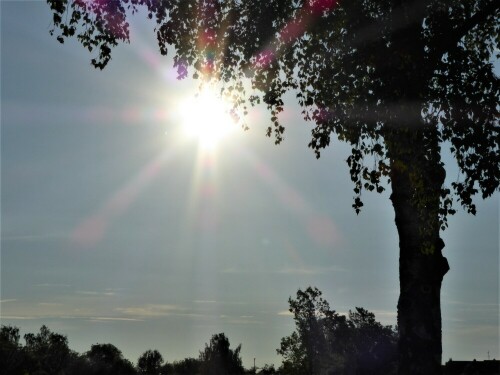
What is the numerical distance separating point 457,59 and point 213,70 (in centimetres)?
745

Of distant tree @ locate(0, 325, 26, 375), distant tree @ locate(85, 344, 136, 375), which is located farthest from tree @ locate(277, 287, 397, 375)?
distant tree @ locate(85, 344, 136, 375)

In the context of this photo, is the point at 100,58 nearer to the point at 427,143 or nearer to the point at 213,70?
the point at 213,70

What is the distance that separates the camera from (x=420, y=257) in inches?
552

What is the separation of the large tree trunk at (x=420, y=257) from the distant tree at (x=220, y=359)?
96.7 metres

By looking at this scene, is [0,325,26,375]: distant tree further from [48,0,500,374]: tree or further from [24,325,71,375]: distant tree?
[48,0,500,374]: tree

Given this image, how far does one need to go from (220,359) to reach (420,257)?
97.5m

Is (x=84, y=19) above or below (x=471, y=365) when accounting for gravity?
above

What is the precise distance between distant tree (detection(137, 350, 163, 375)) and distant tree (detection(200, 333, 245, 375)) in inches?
3331

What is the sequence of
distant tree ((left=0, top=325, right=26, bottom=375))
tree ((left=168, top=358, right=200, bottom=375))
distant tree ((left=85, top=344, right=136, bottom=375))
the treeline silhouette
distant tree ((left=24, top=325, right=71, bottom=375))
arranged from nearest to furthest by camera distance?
1. the treeline silhouette
2. distant tree ((left=0, top=325, right=26, bottom=375))
3. distant tree ((left=24, top=325, right=71, bottom=375))
4. distant tree ((left=85, top=344, right=136, bottom=375))
5. tree ((left=168, top=358, right=200, bottom=375))

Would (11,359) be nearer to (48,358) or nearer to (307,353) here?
(48,358)

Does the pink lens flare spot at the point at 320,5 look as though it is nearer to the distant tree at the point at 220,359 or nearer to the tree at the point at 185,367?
the distant tree at the point at 220,359

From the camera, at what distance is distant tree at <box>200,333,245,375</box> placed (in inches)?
4186

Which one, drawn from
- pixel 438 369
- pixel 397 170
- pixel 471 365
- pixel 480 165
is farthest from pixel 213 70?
pixel 471 365

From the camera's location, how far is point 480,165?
1368 centimetres
